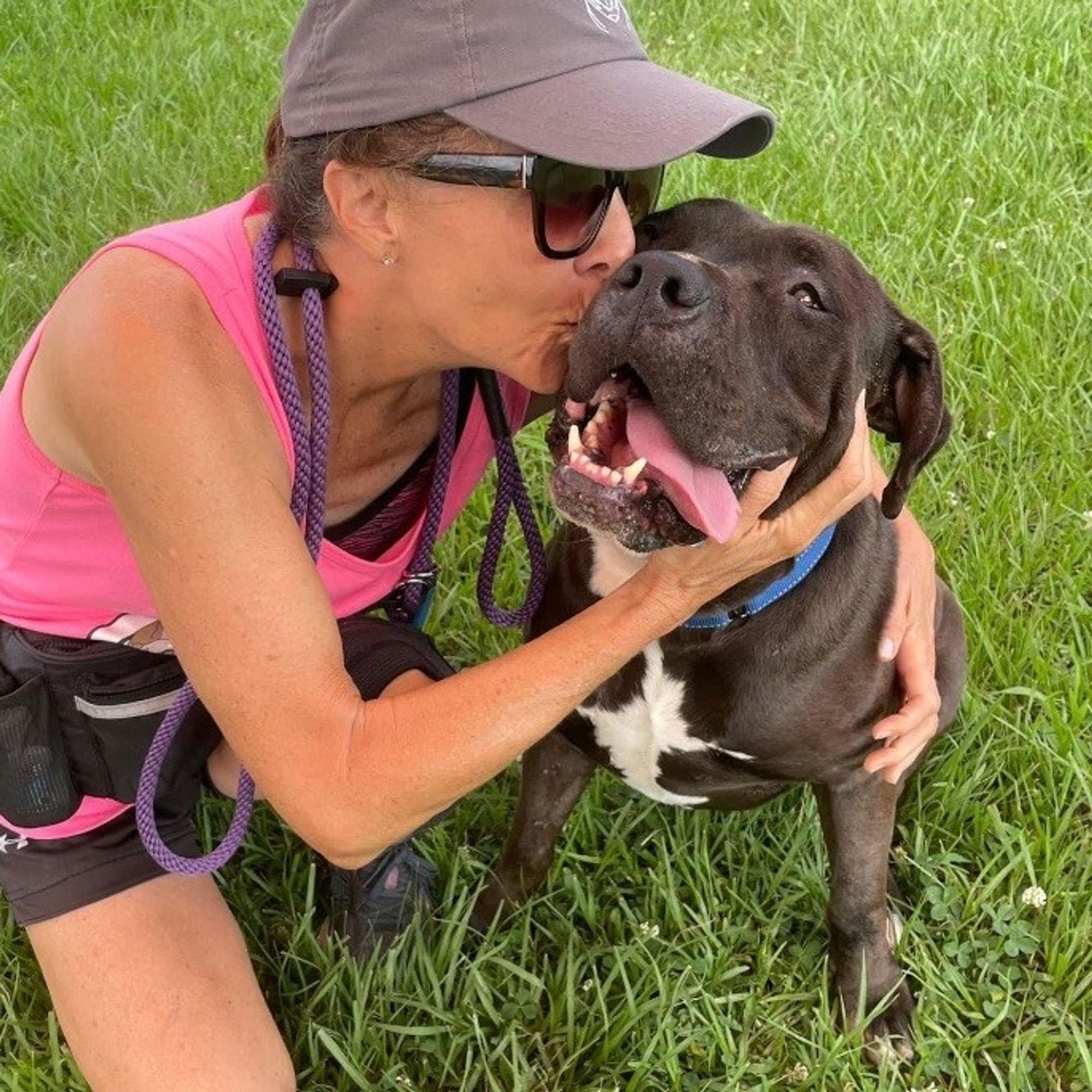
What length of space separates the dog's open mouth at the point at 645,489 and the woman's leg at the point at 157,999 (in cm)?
114

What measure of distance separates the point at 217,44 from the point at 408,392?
3667mm

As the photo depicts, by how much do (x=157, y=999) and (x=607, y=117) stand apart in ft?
5.51

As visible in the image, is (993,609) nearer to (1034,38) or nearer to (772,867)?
(772,867)

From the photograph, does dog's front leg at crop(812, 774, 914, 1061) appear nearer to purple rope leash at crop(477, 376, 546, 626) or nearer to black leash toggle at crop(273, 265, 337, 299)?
purple rope leash at crop(477, 376, 546, 626)

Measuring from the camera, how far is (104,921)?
94.5 inches

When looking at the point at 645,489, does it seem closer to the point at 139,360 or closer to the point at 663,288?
the point at 663,288

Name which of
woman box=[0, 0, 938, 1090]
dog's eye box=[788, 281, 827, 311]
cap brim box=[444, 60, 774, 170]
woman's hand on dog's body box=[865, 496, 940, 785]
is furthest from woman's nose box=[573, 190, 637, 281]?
woman's hand on dog's body box=[865, 496, 940, 785]

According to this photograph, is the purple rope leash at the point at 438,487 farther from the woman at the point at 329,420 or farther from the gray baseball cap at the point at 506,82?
the gray baseball cap at the point at 506,82

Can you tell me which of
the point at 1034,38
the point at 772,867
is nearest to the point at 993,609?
the point at 772,867

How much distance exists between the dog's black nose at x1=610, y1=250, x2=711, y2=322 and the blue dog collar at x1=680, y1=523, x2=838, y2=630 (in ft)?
1.77

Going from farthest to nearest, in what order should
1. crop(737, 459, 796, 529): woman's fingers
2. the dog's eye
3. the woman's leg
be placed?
the woman's leg < the dog's eye < crop(737, 459, 796, 529): woman's fingers

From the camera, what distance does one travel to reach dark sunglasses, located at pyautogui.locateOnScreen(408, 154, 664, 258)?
1.84 meters

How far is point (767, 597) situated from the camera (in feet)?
7.38

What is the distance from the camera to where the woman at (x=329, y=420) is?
1.83m
